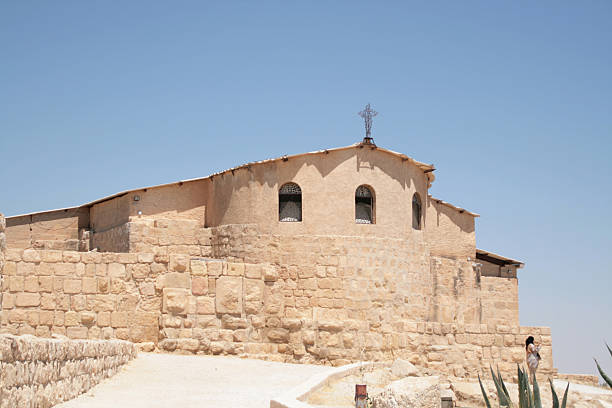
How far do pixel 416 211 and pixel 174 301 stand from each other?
856 cm

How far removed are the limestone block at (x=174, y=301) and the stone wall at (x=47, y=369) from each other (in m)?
4.20

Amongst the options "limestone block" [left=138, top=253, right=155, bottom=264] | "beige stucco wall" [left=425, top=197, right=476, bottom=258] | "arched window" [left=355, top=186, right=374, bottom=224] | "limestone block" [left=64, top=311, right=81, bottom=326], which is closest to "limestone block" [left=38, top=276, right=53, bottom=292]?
"limestone block" [left=64, top=311, right=81, bottom=326]

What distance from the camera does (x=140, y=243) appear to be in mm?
Result: 19859

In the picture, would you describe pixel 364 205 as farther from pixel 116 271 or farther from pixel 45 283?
pixel 45 283

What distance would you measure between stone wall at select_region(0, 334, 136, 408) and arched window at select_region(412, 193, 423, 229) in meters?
11.8

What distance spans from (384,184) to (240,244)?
4.19 meters

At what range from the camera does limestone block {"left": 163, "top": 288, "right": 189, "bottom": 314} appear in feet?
49.4

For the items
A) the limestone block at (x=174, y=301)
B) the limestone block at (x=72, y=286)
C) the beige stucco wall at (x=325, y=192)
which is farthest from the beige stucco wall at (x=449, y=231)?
the limestone block at (x=72, y=286)

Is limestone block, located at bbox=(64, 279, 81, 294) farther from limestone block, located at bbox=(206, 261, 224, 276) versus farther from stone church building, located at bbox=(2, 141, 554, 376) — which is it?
limestone block, located at bbox=(206, 261, 224, 276)

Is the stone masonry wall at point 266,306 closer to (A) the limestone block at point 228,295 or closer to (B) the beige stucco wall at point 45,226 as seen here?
(A) the limestone block at point 228,295

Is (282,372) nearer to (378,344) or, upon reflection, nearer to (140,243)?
(378,344)

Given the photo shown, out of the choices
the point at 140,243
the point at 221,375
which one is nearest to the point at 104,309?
the point at 221,375

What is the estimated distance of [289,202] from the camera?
1931cm

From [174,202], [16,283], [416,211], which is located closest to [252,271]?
[16,283]
